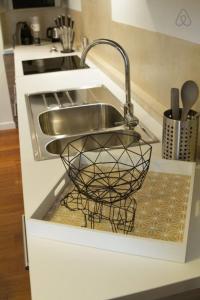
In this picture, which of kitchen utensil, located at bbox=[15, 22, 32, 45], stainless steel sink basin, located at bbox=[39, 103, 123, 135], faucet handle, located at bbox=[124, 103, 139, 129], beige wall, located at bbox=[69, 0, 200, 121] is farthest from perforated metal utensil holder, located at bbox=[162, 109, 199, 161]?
kitchen utensil, located at bbox=[15, 22, 32, 45]

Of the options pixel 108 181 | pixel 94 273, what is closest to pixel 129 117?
pixel 108 181

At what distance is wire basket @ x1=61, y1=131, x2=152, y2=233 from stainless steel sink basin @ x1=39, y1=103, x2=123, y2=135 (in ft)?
1.66

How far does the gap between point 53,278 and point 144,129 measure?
895 millimetres

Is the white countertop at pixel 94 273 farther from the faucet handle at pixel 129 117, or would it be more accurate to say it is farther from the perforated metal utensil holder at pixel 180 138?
the faucet handle at pixel 129 117

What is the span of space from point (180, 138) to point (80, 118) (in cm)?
93

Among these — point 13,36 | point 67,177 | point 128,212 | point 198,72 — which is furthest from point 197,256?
point 13,36

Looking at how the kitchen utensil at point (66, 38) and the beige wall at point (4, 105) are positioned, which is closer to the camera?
the kitchen utensil at point (66, 38)

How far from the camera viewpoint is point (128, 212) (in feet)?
2.93

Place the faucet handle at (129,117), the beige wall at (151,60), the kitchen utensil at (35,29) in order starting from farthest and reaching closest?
the kitchen utensil at (35,29) < the faucet handle at (129,117) < the beige wall at (151,60)

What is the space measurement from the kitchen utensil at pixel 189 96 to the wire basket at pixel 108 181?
0.17 m

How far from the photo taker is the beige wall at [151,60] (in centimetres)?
133

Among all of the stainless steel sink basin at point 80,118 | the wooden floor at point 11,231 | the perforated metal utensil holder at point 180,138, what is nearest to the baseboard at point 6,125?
the wooden floor at point 11,231

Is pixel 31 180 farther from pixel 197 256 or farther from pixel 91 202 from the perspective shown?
pixel 197 256

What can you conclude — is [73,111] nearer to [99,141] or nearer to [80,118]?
[80,118]
